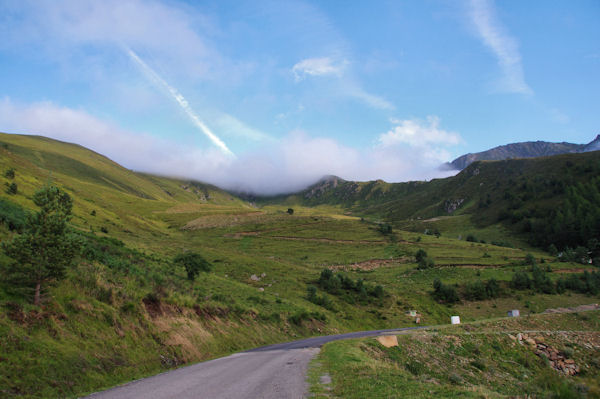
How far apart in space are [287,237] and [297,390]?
432 feet

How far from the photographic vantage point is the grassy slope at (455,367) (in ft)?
34.4

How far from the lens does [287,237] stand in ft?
463

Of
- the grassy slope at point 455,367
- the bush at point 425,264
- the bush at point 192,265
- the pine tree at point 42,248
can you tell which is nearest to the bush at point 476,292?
the bush at point 425,264

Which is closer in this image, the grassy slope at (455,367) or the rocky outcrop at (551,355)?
the grassy slope at (455,367)

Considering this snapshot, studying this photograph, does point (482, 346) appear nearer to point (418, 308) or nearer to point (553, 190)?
point (418, 308)

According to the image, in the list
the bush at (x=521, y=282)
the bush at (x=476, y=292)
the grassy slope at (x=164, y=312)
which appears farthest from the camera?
the bush at (x=521, y=282)

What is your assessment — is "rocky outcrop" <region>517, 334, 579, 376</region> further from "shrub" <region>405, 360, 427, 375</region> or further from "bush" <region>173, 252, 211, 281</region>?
"bush" <region>173, 252, 211, 281</region>

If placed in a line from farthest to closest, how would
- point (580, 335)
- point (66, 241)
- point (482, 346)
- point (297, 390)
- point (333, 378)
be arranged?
point (580, 335) < point (482, 346) < point (66, 241) < point (333, 378) < point (297, 390)

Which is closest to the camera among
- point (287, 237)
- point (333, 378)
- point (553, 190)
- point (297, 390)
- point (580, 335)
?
point (297, 390)

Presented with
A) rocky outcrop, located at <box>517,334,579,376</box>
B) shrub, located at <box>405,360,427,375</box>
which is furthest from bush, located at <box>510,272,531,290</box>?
shrub, located at <box>405,360,427,375</box>

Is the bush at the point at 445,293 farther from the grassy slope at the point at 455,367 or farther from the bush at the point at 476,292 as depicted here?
the grassy slope at the point at 455,367

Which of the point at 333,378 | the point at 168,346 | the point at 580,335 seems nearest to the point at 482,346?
the point at 580,335

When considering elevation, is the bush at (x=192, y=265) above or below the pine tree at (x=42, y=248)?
below

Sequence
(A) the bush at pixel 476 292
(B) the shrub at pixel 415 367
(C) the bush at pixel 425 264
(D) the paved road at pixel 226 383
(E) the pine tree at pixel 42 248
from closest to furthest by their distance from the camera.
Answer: (D) the paved road at pixel 226 383, (E) the pine tree at pixel 42 248, (B) the shrub at pixel 415 367, (A) the bush at pixel 476 292, (C) the bush at pixel 425 264
